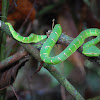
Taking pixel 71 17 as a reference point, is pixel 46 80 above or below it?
below

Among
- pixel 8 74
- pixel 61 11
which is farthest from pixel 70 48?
pixel 61 11

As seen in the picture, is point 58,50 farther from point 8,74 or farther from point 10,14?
point 10,14

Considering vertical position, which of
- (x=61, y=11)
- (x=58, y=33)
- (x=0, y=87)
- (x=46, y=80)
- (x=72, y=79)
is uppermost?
(x=58, y=33)

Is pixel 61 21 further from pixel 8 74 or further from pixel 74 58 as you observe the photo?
pixel 8 74

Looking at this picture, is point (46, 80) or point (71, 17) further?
point (46, 80)

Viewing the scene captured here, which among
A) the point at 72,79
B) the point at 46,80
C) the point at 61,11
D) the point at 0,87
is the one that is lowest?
the point at 46,80

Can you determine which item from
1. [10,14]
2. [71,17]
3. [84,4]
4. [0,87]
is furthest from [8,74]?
[84,4]

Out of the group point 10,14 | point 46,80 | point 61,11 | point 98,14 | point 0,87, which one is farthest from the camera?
point 46,80

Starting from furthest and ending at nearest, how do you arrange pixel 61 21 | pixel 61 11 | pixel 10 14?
pixel 61 11 → pixel 61 21 → pixel 10 14

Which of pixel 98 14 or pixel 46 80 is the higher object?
pixel 98 14
